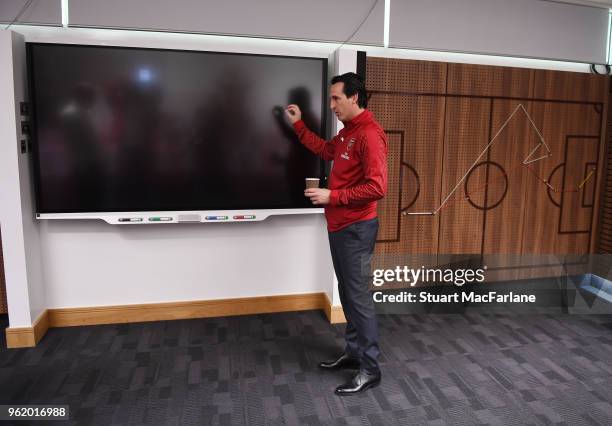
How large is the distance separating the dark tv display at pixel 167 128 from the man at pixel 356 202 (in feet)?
2.32

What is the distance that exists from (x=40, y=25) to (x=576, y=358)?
3.85m

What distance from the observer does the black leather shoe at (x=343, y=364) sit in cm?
256

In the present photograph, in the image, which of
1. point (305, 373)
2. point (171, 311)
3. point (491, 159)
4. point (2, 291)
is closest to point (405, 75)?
point (491, 159)

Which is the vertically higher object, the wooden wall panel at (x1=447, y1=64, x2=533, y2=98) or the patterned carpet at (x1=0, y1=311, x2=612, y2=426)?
the wooden wall panel at (x1=447, y1=64, x2=533, y2=98)

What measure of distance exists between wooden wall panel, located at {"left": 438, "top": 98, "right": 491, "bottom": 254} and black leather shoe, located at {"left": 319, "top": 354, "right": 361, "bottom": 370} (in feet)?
4.74

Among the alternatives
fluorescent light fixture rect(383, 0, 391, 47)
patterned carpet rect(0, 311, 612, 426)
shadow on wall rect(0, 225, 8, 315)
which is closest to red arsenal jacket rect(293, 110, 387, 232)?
patterned carpet rect(0, 311, 612, 426)

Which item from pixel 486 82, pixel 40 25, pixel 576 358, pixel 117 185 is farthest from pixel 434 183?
pixel 40 25

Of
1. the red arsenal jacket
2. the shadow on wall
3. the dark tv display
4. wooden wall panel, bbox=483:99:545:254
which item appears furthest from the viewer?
wooden wall panel, bbox=483:99:545:254

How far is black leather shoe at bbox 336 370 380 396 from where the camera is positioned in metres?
2.33

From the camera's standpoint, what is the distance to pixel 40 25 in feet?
9.12

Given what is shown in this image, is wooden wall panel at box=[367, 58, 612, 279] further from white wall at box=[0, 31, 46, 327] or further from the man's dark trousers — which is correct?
white wall at box=[0, 31, 46, 327]

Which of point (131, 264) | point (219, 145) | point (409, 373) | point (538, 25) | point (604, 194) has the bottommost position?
point (409, 373)

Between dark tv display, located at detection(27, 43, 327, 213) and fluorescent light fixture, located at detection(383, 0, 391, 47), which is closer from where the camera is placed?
dark tv display, located at detection(27, 43, 327, 213)

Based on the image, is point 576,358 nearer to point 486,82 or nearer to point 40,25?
point 486,82
